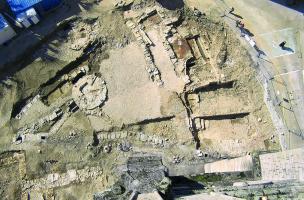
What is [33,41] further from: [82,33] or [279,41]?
[279,41]

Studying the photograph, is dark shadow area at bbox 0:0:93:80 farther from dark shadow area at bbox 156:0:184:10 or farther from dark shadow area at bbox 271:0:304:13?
dark shadow area at bbox 271:0:304:13

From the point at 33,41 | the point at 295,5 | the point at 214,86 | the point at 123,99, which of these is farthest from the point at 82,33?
the point at 295,5

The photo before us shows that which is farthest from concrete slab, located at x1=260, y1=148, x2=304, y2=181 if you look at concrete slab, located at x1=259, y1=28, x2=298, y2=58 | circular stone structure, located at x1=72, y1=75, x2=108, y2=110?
circular stone structure, located at x1=72, y1=75, x2=108, y2=110

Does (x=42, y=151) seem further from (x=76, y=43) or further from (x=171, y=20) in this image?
(x=171, y=20)

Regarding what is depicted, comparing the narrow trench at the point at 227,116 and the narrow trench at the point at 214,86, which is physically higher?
the narrow trench at the point at 214,86

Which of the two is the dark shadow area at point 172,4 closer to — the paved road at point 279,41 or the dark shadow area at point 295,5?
the paved road at point 279,41

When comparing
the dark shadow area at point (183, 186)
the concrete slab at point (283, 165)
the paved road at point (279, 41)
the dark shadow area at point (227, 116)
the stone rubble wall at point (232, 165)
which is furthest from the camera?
the dark shadow area at point (227, 116)

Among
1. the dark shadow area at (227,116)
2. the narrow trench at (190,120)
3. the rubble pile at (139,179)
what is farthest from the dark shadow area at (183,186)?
the dark shadow area at (227,116)
